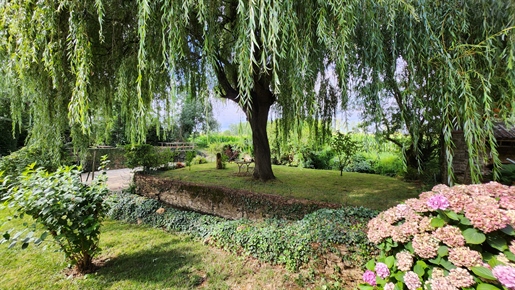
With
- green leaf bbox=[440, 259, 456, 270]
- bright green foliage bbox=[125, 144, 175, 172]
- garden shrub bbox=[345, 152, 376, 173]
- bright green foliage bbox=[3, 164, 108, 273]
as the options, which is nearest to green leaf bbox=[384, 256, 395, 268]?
green leaf bbox=[440, 259, 456, 270]

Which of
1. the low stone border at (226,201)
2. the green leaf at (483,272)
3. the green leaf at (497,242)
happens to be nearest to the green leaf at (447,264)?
the green leaf at (483,272)

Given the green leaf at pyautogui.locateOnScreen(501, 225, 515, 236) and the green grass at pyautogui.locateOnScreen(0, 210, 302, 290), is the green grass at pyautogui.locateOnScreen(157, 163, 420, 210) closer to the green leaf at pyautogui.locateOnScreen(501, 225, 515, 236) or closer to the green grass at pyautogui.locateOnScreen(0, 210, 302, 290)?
the green grass at pyautogui.locateOnScreen(0, 210, 302, 290)

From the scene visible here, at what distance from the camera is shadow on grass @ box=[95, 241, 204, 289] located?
228cm

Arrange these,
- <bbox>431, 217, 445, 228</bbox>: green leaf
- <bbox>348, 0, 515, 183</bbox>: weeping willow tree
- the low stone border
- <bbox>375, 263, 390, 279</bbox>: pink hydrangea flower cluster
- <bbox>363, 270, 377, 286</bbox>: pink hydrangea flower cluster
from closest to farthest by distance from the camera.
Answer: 1. <bbox>431, 217, 445, 228</bbox>: green leaf
2. <bbox>375, 263, 390, 279</bbox>: pink hydrangea flower cluster
3. <bbox>363, 270, 377, 286</bbox>: pink hydrangea flower cluster
4. <bbox>348, 0, 515, 183</bbox>: weeping willow tree
5. the low stone border

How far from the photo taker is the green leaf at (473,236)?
3.67 ft

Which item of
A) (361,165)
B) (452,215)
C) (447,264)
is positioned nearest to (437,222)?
(452,215)

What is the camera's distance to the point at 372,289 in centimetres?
156

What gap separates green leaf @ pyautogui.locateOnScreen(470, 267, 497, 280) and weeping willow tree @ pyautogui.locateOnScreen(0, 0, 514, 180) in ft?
3.88

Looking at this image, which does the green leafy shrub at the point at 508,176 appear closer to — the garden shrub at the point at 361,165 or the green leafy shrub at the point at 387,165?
the green leafy shrub at the point at 387,165

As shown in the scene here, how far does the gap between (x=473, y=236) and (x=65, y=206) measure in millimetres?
3214

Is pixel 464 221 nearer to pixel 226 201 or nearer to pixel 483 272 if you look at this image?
pixel 483 272

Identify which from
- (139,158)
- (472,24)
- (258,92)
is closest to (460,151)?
(472,24)

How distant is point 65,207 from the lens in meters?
2.04

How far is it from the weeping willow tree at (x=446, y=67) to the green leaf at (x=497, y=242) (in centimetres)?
92
